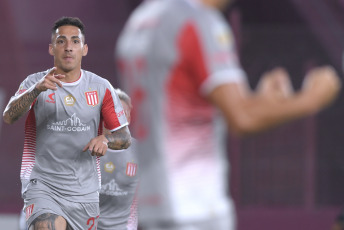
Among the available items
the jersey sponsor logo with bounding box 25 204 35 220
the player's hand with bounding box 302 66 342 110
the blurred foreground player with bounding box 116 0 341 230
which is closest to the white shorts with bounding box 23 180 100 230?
the jersey sponsor logo with bounding box 25 204 35 220

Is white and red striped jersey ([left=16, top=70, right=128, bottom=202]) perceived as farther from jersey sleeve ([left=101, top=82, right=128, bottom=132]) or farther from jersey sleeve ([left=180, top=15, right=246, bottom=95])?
jersey sleeve ([left=180, top=15, right=246, bottom=95])

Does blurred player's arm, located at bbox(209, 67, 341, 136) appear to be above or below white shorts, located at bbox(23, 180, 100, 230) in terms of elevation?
above

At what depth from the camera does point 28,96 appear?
13.4 ft

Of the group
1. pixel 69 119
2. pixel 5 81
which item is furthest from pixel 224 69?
pixel 5 81

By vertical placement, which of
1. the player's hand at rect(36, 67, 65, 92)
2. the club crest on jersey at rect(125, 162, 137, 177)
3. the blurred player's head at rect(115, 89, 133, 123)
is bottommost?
the club crest on jersey at rect(125, 162, 137, 177)

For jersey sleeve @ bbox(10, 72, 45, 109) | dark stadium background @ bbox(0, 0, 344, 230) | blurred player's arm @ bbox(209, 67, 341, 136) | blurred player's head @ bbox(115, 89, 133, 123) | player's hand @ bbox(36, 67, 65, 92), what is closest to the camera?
blurred player's arm @ bbox(209, 67, 341, 136)

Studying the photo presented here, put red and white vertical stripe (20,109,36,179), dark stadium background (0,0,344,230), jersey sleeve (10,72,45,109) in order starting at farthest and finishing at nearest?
dark stadium background (0,0,344,230)
red and white vertical stripe (20,109,36,179)
jersey sleeve (10,72,45,109)

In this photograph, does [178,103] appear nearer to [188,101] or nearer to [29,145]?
[188,101]

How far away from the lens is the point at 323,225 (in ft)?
28.9

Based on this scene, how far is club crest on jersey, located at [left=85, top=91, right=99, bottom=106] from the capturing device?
A: 440 centimetres

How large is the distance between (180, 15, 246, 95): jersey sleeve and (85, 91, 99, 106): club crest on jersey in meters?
1.09

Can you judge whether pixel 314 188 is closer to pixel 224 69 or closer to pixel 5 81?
pixel 5 81

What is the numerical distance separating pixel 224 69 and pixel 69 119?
47.6 inches

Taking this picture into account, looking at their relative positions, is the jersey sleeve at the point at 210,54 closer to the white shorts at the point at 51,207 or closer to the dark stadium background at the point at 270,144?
the white shorts at the point at 51,207
